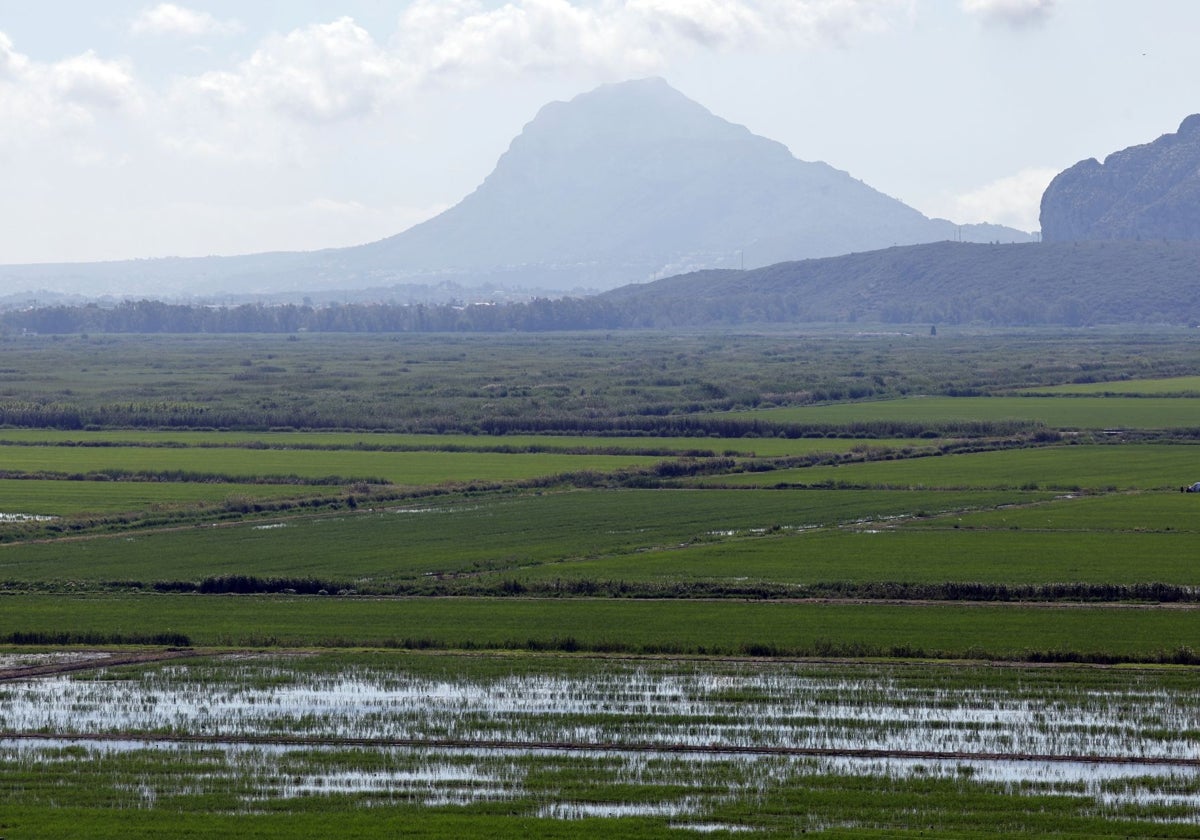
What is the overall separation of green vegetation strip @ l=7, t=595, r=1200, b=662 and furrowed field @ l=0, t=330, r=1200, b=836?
11cm

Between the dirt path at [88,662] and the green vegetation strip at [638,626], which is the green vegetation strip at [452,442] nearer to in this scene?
the green vegetation strip at [638,626]

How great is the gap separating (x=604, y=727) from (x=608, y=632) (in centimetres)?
689

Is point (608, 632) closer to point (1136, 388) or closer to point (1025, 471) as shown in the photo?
point (1025, 471)

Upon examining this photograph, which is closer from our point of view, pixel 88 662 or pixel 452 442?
pixel 88 662

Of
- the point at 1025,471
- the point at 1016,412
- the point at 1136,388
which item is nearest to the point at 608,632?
the point at 1025,471

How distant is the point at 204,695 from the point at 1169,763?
14.2 metres

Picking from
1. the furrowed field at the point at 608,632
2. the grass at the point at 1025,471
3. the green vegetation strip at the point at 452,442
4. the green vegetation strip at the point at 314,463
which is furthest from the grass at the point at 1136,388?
the green vegetation strip at the point at 314,463

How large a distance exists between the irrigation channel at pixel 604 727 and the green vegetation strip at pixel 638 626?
1181mm

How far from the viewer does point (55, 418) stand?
8019 cm

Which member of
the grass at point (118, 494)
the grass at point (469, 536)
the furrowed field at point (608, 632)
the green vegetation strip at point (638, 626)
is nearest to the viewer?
the furrowed field at point (608, 632)

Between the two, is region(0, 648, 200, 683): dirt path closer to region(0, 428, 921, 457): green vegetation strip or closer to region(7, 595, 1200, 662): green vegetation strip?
region(7, 595, 1200, 662): green vegetation strip

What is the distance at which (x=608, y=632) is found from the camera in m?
30.2

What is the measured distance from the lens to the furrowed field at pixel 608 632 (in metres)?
20.1

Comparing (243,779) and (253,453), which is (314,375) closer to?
(253,453)
